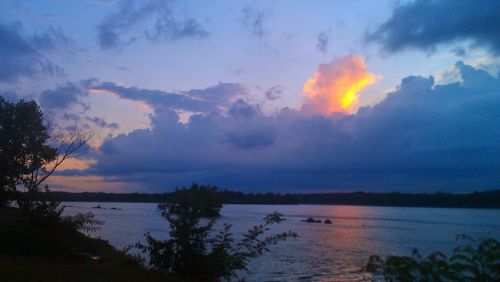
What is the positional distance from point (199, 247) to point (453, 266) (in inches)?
433

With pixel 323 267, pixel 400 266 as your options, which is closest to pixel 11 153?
pixel 323 267

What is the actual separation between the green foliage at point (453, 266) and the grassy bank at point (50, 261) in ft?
30.2

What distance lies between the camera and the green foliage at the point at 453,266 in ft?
27.1

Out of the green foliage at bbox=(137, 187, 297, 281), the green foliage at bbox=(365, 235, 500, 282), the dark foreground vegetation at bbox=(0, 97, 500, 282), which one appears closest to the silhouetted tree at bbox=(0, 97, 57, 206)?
the dark foreground vegetation at bbox=(0, 97, 500, 282)

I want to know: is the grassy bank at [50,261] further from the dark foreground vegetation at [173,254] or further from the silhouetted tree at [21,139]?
the silhouetted tree at [21,139]

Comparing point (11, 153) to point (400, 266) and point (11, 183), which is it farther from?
point (400, 266)

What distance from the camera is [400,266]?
861cm

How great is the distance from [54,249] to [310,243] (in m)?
48.4

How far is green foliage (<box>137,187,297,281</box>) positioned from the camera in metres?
17.1

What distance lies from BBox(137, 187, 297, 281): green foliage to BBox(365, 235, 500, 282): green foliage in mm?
8172

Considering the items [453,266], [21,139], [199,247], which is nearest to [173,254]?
[199,247]

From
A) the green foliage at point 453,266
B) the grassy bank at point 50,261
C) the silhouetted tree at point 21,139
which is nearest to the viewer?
the green foliage at point 453,266

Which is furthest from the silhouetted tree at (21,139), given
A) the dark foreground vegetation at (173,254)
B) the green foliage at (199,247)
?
the green foliage at (199,247)

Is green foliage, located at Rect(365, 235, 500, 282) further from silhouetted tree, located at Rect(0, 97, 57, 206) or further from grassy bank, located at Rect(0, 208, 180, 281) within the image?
silhouetted tree, located at Rect(0, 97, 57, 206)
